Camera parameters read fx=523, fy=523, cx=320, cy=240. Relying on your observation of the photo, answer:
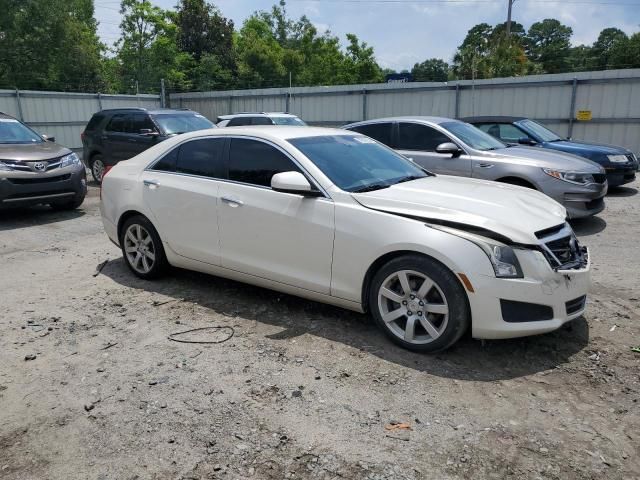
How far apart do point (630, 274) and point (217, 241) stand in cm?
438

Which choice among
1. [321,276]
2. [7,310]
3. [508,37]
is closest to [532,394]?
[321,276]

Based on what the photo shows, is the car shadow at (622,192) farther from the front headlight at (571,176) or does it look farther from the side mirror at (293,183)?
the side mirror at (293,183)

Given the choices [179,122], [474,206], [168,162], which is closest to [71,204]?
[179,122]

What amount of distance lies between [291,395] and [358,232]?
1.29 m

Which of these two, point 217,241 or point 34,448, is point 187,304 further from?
point 34,448

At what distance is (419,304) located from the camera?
373 cm

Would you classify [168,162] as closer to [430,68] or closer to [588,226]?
[588,226]

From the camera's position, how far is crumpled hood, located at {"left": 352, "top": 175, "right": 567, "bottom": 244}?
3.65m

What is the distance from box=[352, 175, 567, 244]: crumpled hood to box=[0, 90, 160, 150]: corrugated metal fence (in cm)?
1599

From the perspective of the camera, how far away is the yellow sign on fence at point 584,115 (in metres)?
15.2

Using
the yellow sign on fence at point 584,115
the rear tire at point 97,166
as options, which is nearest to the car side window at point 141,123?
the rear tire at point 97,166

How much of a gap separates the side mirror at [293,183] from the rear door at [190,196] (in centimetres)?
86

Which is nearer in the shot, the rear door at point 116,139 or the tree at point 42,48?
the rear door at point 116,139

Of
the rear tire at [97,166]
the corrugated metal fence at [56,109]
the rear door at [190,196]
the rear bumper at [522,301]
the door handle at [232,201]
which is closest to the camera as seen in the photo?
the rear bumper at [522,301]
